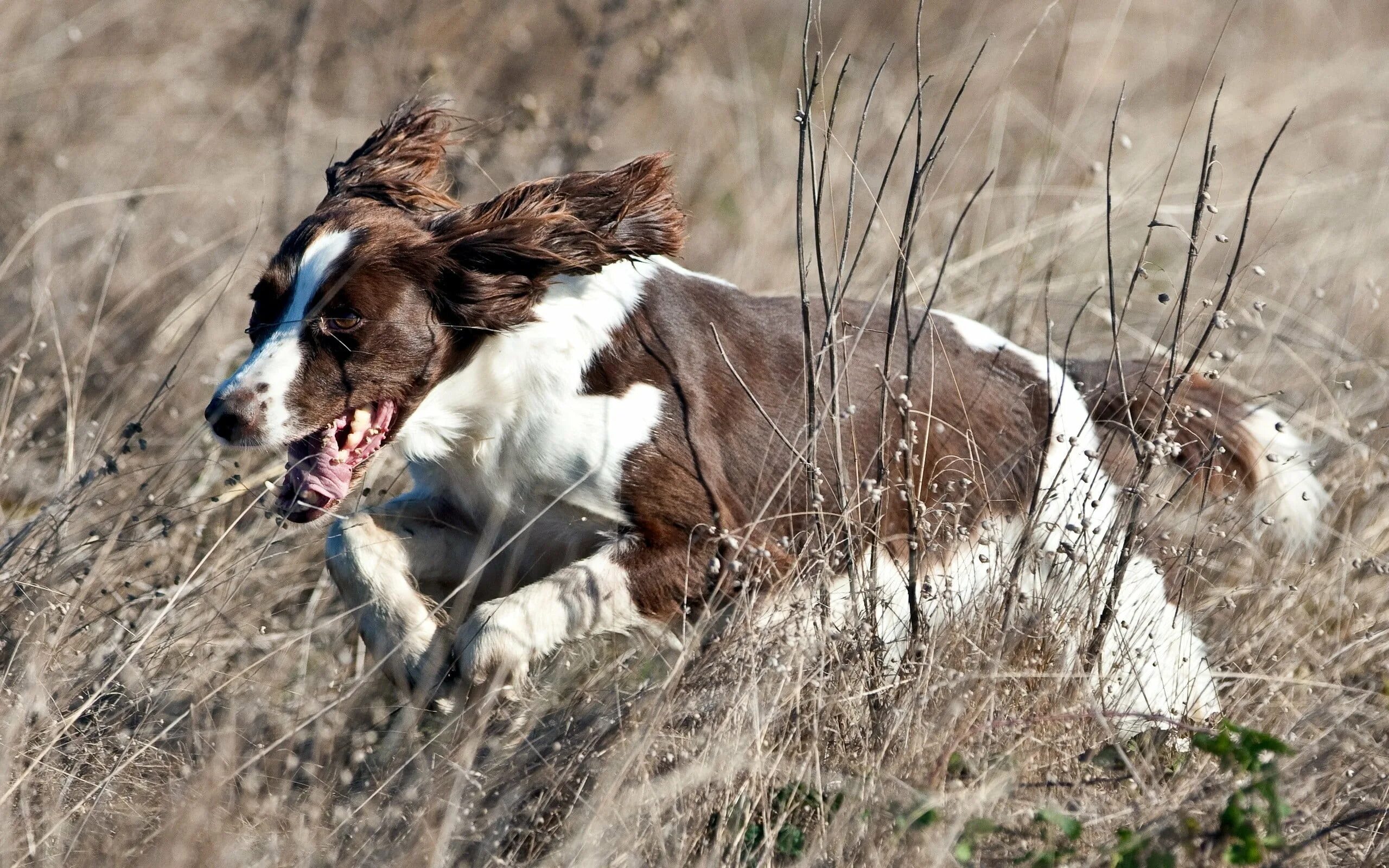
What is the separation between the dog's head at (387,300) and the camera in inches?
128

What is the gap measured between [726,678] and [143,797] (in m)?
1.24

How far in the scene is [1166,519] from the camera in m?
3.80

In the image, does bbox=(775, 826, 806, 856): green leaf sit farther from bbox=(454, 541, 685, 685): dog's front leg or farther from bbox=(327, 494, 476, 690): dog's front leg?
bbox=(327, 494, 476, 690): dog's front leg

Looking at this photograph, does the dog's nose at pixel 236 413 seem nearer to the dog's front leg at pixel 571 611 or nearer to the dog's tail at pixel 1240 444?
the dog's front leg at pixel 571 611

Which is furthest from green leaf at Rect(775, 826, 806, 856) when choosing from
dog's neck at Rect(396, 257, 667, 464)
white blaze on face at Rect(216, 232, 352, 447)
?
white blaze on face at Rect(216, 232, 352, 447)

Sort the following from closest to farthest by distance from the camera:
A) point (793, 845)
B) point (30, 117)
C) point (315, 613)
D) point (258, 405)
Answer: point (793, 845) < point (258, 405) < point (315, 613) < point (30, 117)

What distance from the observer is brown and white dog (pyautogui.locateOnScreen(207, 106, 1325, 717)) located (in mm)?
3279

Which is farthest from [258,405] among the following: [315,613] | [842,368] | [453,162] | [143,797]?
[453,162]

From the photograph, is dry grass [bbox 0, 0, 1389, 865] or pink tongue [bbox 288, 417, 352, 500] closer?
dry grass [bbox 0, 0, 1389, 865]

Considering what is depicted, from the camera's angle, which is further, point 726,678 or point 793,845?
point 726,678

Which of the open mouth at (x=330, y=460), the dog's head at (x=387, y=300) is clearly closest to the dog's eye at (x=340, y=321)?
the dog's head at (x=387, y=300)

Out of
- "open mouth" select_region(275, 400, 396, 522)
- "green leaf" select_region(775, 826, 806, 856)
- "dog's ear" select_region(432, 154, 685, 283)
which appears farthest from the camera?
"dog's ear" select_region(432, 154, 685, 283)

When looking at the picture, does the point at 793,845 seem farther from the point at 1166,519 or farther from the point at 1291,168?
the point at 1291,168

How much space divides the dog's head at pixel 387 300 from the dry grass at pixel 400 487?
0.34 metres
